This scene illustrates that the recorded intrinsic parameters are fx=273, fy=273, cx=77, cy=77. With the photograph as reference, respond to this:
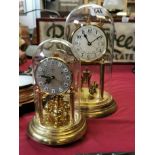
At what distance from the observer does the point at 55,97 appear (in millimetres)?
861

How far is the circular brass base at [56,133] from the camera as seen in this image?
0.77 metres

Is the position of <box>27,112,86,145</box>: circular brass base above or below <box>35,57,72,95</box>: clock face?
below

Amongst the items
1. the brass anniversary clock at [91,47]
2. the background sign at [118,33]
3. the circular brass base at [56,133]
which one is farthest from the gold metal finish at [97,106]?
the background sign at [118,33]

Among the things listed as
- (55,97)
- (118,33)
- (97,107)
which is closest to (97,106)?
(97,107)

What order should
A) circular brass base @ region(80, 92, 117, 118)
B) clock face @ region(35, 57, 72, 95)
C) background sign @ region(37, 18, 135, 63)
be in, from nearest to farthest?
clock face @ region(35, 57, 72, 95) < circular brass base @ region(80, 92, 117, 118) < background sign @ region(37, 18, 135, 63)

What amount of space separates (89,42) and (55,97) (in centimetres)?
24

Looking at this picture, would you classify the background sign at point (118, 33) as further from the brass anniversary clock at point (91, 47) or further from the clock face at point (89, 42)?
the clock face at point (89, 42)

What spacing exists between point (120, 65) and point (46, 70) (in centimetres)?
75

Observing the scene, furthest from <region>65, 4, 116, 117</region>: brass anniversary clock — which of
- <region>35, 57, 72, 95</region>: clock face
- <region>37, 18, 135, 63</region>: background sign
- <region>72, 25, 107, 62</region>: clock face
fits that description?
<region>37, 18, 135, 63</region>: background sign

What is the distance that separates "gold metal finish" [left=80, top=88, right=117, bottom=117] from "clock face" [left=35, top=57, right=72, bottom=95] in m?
0.20

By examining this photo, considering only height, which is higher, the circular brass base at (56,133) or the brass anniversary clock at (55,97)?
the brass anniversary clock at (55,97)

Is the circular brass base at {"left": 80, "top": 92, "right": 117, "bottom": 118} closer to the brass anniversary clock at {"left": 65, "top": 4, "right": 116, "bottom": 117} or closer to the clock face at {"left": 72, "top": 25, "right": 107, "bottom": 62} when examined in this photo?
the brass anniversary clock at {"left": 65, "top": 4, "right": 116, "bottom": 117}

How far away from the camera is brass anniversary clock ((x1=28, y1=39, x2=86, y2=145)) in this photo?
0.76 m
